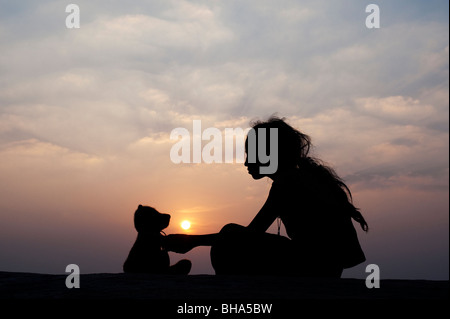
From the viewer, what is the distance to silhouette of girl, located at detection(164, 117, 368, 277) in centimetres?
513

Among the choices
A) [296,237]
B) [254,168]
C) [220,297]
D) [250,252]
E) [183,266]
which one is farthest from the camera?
[183,266]

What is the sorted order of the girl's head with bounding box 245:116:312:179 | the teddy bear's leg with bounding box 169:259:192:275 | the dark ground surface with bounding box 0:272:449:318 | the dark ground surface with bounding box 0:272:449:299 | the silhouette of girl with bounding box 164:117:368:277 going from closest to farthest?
1. the dark ground surface with bounding box 0:272:449:318
2. the dark ground surface with bounding box 0:272:449:299
3. the silhouette of girl with bounding box 164:117:368:277
4. the girl's head with bounding box 245:116:312:179
5. the teddy bear's leg with bounding box 169:259:192:275

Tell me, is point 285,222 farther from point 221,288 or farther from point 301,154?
point 221,288

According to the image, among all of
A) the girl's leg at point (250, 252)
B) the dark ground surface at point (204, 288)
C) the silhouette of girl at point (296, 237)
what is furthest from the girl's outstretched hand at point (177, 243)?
the dark ground surface at point (204, 288)

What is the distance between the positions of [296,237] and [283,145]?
3.35 ft

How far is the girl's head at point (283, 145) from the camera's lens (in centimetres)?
557

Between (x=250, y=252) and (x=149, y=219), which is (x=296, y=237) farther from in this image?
(x=149, y=219)

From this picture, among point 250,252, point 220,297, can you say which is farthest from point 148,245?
point 220,297

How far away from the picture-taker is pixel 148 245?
5691 millimetres

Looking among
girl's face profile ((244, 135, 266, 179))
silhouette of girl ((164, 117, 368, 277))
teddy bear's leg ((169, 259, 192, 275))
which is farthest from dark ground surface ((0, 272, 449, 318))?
teddy bear's leg ((169, 259, 192, 275))

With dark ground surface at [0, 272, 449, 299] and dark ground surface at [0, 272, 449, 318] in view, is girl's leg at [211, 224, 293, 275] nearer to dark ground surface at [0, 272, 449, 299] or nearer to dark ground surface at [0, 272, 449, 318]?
dark ground surface at [0, 272, 449, 299]

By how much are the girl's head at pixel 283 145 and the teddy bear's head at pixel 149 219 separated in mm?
1137

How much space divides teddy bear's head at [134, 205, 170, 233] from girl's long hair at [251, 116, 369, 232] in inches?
57.6

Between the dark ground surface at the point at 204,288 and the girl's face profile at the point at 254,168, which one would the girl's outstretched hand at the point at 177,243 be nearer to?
the dark ground surface at the point at 204,288
